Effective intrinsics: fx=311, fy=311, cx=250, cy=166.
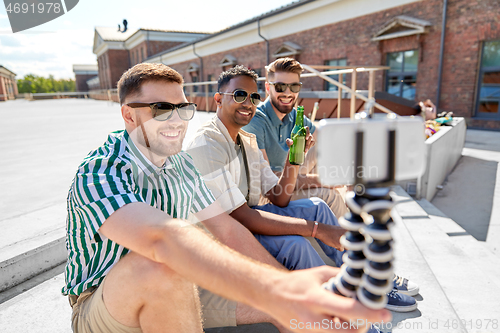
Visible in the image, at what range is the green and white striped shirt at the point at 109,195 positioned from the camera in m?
1.04

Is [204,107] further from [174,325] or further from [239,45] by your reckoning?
[174,325]

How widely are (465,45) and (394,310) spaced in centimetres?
1029

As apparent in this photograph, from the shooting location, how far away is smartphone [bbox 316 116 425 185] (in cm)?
59

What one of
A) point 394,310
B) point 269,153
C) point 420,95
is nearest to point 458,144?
point 420,95

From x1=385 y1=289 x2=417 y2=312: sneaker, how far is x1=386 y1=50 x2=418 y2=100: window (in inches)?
414

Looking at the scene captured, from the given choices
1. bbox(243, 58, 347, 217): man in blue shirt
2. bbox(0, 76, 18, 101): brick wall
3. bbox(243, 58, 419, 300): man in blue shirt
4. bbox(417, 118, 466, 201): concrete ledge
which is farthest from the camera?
bbox(0, 76, 18, 101): brick wall

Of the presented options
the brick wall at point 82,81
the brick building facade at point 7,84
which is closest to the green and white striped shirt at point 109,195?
the brick building facade at point 7,84

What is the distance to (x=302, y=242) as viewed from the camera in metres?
1.64

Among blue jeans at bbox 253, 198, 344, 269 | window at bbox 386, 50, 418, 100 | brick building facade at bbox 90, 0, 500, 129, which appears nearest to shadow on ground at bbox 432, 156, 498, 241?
blue jeans at bbox 253, 198, 344, 269

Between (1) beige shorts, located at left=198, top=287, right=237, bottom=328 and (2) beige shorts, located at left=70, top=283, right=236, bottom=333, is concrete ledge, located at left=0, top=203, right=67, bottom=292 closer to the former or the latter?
(2) beige shorts, located at left=70, top=283, right=236, bottom=333

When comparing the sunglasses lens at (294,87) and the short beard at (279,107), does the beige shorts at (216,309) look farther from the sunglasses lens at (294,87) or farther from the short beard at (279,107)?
the sunglasses lens at (294,87)

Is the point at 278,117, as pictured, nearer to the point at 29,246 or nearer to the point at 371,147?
the point at 29,246

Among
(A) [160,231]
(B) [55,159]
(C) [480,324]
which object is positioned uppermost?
(A) [160,231]

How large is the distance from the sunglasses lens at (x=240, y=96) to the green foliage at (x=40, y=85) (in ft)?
305
